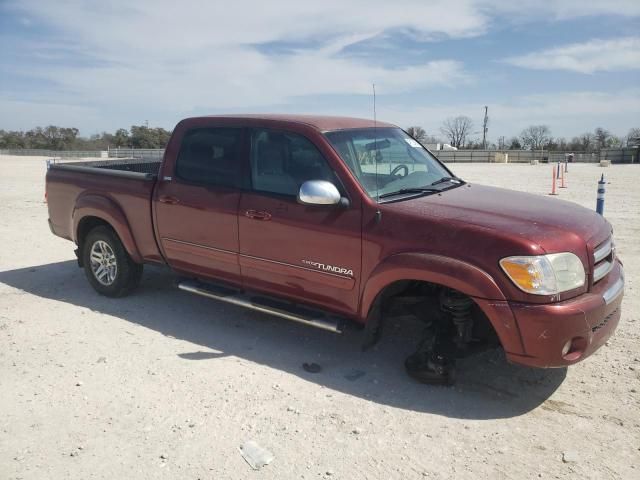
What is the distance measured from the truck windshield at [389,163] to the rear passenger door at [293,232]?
23 cm

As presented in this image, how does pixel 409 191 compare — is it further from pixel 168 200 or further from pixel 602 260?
pixel 168 200

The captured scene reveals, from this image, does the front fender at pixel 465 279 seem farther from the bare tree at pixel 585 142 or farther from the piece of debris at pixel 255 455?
the bare tree at pixel 585 142

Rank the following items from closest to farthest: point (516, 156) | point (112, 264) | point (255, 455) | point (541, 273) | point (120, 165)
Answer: point (255, 455) < point (541, 273) < point (112, 264) < point (120, 165) < point (516, 156)

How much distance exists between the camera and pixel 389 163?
15.1ft

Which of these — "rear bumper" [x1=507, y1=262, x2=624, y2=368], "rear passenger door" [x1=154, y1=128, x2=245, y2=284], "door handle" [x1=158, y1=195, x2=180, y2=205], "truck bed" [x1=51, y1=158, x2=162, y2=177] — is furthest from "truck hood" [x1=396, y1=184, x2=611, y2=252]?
"truck bed" [x1=51, y1=158, x2=162, y2=177]

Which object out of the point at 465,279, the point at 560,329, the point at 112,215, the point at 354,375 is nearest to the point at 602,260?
the point at 560,329

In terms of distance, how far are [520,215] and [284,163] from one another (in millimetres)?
1888

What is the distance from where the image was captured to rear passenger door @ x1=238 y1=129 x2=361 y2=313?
4.08 m

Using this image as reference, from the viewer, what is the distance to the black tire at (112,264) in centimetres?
583

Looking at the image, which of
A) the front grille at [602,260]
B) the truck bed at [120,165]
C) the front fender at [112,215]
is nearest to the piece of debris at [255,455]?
the front grille at [602,260]

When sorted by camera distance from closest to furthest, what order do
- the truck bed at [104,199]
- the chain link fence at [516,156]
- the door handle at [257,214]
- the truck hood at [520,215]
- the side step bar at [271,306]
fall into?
the truck hood at [520,215]
the side step bar at [271,306]
the door handle at [257,214]
the truck bed at [104,199]
the chain link fence at [516,156]

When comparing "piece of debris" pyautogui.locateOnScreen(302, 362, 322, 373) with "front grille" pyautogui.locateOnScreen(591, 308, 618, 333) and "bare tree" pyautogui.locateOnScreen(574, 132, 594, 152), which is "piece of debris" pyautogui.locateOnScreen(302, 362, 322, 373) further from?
"bare tree" pyautogui.locateOnScreen(574, 132, 594, 152)

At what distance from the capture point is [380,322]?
4121 mm

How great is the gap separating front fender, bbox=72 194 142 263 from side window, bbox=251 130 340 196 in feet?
5.75
